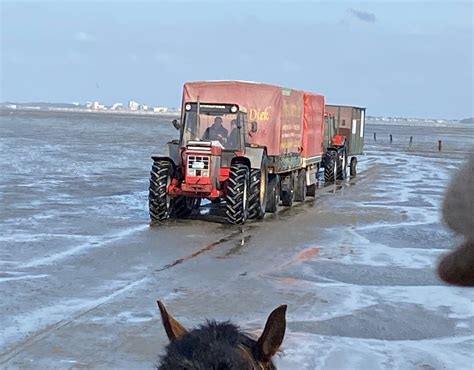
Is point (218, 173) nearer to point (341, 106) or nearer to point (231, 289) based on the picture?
point (231, 289)

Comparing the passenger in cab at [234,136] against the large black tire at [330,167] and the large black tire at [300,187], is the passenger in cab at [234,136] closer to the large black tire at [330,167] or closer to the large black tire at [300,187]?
the large black tire at [300,187]

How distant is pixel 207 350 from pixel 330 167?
1038 inches

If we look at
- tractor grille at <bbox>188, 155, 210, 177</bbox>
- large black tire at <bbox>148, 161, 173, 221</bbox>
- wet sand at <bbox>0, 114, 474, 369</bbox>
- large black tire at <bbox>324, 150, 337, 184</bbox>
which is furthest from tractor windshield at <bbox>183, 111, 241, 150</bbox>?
large black tire at <bbox>324, 150, 337, 184</bbox>

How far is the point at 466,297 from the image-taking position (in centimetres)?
1068

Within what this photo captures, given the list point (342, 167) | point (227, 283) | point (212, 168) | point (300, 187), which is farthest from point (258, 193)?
point (342, 167)

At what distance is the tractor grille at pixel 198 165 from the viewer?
16.3 metres

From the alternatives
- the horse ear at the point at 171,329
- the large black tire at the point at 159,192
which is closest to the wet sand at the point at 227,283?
the large black tire at the point at 159,192

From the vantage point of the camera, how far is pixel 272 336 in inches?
89.8

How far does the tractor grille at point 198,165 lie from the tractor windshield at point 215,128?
821mm

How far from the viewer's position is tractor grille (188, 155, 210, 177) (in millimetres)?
16328

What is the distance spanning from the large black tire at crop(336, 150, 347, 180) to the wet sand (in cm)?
871

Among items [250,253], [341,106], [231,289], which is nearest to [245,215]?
[250,253]

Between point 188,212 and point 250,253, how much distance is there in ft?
15.9

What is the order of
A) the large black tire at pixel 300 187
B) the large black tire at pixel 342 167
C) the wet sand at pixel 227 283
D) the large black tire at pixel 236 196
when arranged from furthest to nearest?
the large black tire at pixel 342 167 < the large black tire at pixel 300 187 < the large black tire at pixel 236 196 < the wet sand at pixel 227 283
